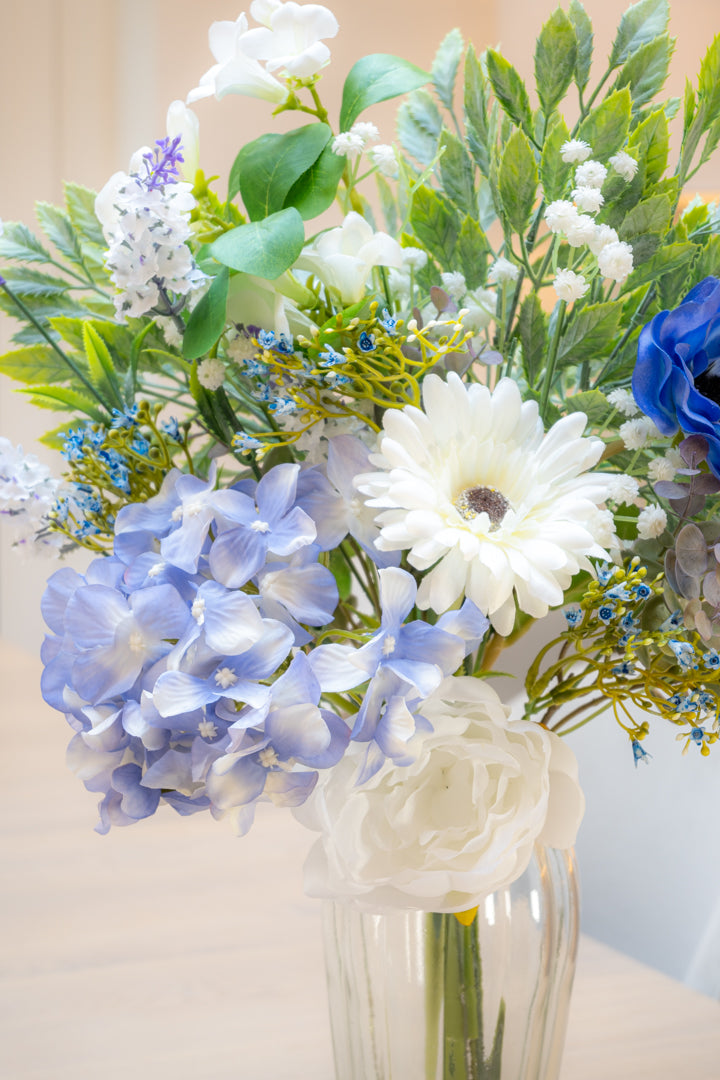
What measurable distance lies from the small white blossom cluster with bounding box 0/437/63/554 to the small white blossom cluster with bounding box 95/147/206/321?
0.13m

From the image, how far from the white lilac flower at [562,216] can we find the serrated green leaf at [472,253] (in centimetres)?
6

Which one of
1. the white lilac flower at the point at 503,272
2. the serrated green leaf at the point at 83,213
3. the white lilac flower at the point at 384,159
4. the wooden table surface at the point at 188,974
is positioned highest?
the white lilac flower at the point at 384,159

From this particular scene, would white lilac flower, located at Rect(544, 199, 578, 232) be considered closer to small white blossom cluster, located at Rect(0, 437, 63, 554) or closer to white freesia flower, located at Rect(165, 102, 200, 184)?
white freesia flower, located at Rect(165, 102, 200, 184)

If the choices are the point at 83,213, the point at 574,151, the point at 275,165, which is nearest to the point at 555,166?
the point at 574,151

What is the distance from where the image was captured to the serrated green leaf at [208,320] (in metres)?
0.45

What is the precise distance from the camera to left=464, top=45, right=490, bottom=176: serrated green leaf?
19.1 inches

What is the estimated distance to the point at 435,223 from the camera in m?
0.48

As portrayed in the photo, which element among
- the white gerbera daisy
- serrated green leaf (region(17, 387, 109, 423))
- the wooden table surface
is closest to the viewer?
the white gerbera daisy

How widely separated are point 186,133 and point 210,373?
0.12 metres

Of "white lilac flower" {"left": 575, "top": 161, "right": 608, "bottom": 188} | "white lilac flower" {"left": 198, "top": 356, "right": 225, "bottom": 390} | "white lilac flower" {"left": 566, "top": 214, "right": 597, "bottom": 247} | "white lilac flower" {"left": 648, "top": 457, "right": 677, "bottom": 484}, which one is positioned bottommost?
"white lilac flower" {"left": 198, "top": 356, "right": 225, "bottom": 390}

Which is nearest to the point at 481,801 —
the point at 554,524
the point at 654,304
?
the point at 554,524

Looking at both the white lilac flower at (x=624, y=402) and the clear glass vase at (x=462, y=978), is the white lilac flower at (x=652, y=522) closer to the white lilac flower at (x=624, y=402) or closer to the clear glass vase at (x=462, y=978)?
the white lilac flower at (x=624, y=402)

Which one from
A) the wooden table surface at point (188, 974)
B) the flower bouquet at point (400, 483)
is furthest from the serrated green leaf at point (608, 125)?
the wooden table surface at point (188, 974)

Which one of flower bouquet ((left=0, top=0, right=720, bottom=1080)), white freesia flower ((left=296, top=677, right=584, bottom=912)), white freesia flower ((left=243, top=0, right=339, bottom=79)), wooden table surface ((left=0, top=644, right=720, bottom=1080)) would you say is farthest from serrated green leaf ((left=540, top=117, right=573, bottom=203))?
wooden table surface ((left=0, top=644, right=720, bottom=1080))
